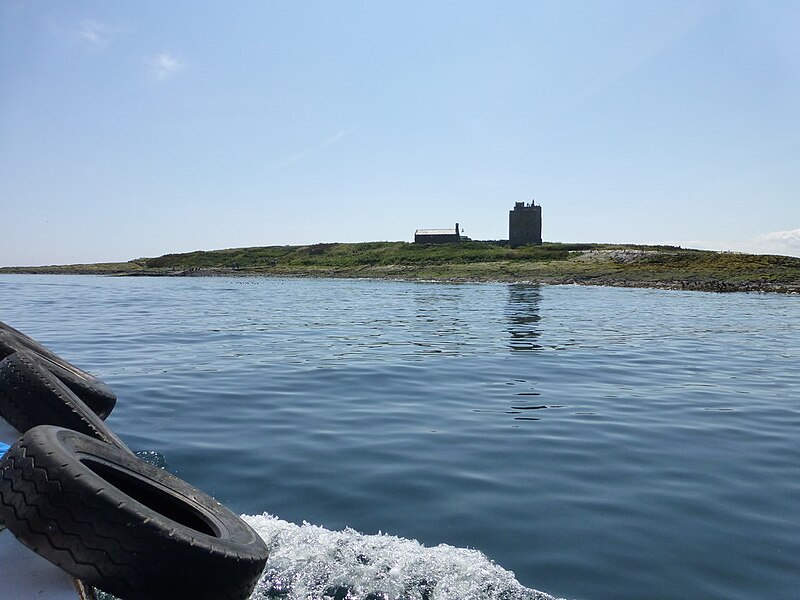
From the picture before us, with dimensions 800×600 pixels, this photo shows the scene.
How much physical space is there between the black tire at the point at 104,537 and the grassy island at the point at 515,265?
50.0m

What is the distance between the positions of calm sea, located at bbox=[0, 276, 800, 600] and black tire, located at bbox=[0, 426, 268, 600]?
2.72 feet

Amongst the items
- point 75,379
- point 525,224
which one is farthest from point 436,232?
point 75,379

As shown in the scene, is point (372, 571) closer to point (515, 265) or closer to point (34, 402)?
point (34, 402)

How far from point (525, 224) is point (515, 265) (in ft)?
138

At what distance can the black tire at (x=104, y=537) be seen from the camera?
13.4 ft

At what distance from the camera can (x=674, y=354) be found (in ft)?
63.4

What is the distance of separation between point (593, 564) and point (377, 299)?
1514 inches

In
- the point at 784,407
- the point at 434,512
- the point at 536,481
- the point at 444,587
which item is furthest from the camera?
the point at 784,407

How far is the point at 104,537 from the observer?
4.10 m

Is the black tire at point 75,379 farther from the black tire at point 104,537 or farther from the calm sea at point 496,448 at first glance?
the black tire at point 104,537

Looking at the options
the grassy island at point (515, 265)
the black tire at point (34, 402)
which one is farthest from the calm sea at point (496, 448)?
the grassy island at point (515, 265)

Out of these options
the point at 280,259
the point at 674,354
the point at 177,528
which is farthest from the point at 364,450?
the point at 280,259

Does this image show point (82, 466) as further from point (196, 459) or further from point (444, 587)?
point (196, 459)

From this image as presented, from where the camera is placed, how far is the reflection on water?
21578 mm
